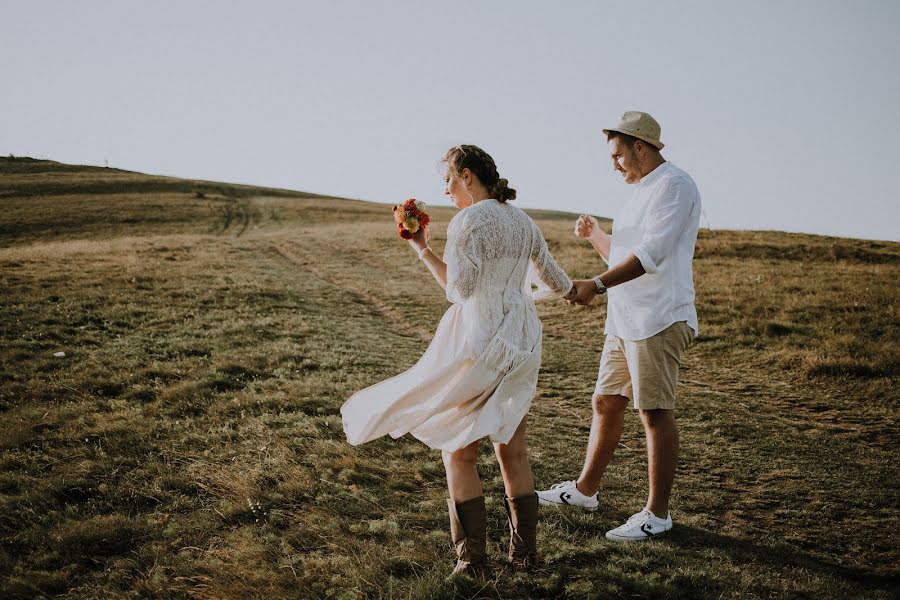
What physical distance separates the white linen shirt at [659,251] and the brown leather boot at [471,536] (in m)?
1.63

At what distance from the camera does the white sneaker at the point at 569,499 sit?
4570mm

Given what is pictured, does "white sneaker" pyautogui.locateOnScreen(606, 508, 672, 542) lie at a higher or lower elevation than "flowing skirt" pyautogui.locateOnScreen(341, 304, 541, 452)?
lower

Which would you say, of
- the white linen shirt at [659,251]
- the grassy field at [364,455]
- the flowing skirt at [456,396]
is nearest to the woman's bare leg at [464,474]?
the flowing skirt at [456,396]

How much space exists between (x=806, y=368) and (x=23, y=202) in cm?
5328

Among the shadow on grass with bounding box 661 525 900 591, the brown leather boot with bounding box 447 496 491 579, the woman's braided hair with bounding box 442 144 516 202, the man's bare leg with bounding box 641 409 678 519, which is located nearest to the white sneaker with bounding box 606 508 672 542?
the shadow on grass with bounding box 661 525 900 591

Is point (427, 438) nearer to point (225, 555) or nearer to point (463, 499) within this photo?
point (463, 499)

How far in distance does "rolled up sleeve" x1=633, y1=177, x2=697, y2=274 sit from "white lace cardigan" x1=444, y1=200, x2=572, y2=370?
2.65 feet

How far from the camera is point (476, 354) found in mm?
3230

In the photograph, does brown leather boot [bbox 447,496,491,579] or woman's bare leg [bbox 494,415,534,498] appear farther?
woman's bare leg [bbox 494,415,534,498]

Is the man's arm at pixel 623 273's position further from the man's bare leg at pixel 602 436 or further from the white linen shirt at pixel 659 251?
the man's bare leg at pixel 602 436

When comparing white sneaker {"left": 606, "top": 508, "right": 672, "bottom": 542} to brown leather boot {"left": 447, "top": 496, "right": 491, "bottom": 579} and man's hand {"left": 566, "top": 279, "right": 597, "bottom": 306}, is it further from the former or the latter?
man's hand {"left": 566, "top": 279, "right": 597, "bottom": 306}

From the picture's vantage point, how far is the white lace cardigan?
318 centimetres

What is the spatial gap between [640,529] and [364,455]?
274 centimetres

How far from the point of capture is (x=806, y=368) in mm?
8914
